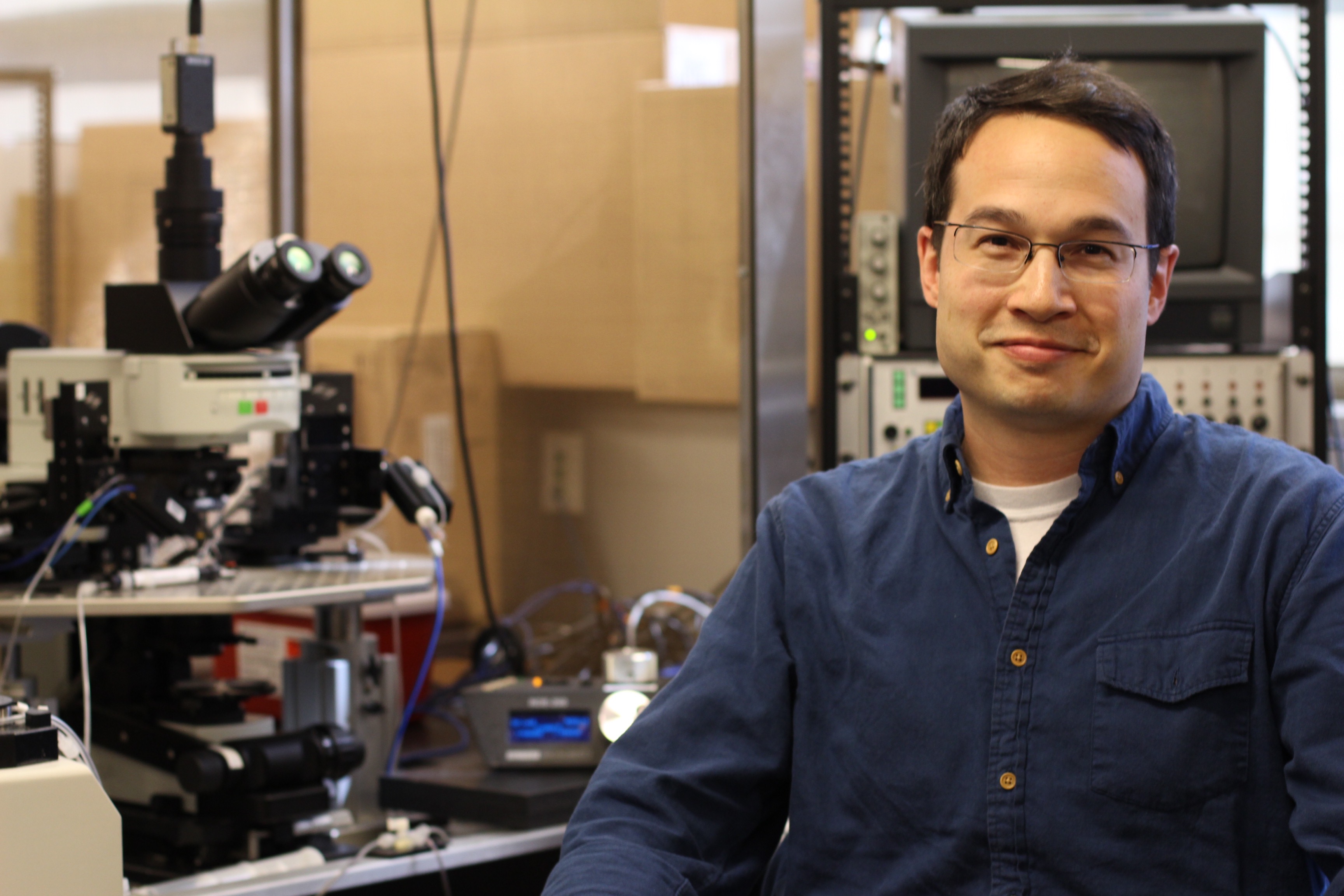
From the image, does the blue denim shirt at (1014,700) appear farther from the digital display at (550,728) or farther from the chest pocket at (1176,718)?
the digital display at (550,728)

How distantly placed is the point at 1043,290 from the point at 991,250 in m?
0.07

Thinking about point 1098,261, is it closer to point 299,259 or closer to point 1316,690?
point 1316,690

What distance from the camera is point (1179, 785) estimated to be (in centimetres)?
116

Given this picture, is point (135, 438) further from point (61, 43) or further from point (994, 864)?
point (61, 43)

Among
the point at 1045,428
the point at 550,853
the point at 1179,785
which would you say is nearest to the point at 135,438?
the point at 550,853

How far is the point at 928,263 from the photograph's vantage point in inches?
53.9

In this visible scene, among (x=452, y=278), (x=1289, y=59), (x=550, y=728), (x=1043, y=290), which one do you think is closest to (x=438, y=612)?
(x=550, y=728)

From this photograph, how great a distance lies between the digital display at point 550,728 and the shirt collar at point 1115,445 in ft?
2.37

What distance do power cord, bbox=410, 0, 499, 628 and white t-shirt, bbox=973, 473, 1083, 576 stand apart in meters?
1.40

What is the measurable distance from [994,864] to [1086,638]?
0.67 feet

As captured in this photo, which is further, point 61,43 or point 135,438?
point 61,43

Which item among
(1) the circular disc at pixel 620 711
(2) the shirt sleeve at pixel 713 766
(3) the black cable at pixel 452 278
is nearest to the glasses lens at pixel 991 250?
(2) the shirt sleeve at pixel 713 766

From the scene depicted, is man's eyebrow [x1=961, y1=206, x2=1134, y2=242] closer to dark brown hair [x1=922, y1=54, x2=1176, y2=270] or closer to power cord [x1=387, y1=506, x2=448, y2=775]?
dark brown hair [x1=922, y1=54, x2=1176, y2=270]

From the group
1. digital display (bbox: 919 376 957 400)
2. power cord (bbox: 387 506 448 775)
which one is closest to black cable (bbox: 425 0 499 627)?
power cord (bbox: 387 506 448 775)
